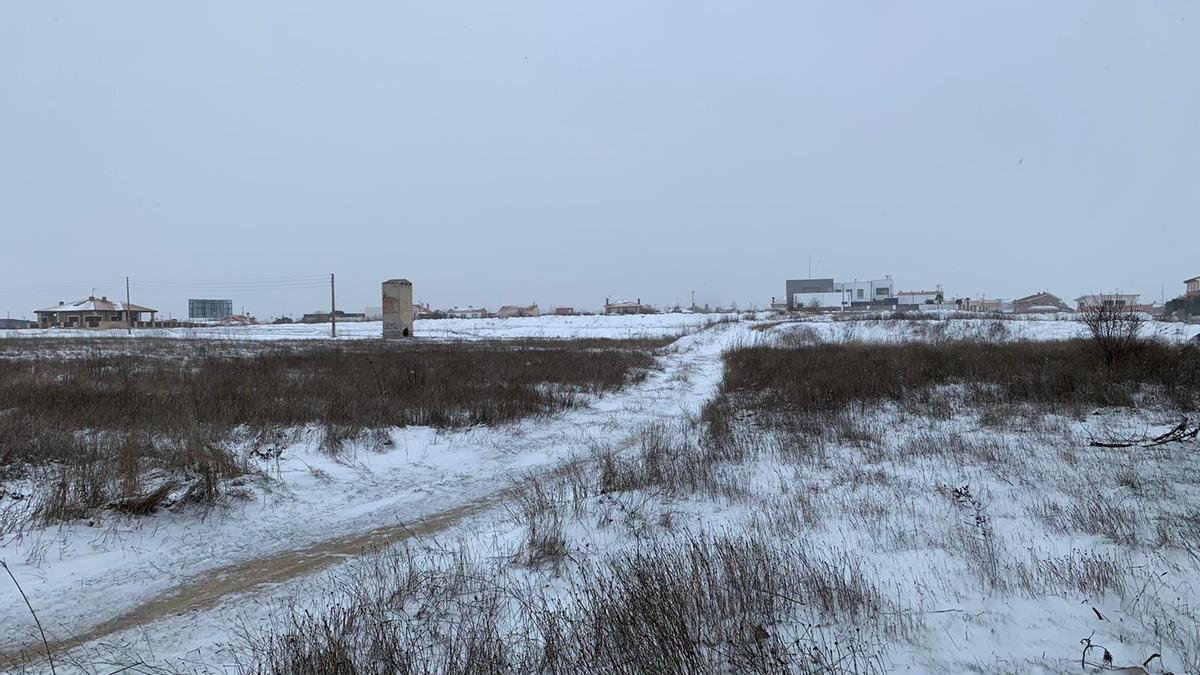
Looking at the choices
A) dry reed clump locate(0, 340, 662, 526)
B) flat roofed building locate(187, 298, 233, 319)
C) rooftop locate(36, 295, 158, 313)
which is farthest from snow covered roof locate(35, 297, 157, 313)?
dry reed clump locate(0, 340, 662, 526)

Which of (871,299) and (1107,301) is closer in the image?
(1107,301)

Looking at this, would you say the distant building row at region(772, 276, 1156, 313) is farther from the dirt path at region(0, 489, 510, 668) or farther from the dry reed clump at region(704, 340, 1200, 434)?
the dirt path at region(0, 489, 510, 668)

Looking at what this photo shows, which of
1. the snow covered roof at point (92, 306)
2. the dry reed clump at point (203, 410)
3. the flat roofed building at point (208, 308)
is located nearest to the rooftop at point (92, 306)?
the snow covered roof at point (92, 306)

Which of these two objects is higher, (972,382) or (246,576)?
(972,382)

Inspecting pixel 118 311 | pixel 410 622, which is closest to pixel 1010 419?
pixel 410 622

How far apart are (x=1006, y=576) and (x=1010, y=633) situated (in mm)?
750

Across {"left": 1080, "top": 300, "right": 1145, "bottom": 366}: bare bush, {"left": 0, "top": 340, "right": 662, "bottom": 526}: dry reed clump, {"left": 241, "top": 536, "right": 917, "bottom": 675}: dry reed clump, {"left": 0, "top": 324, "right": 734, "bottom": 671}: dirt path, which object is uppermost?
{"left": 1080, "top": 300, "right": 1145, "bottom": 366}: bare bush

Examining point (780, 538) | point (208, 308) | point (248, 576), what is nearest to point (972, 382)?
point (780, 538)

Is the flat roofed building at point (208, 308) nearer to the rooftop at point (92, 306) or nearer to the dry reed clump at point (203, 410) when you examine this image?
the rooftop at point (92, 306)

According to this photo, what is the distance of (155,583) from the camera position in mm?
3971

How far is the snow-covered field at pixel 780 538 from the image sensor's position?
2.97 metres

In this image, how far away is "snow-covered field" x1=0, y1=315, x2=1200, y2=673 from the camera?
117 inches

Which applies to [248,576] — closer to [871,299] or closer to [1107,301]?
[1107,301]

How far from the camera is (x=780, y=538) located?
4.31 meters
